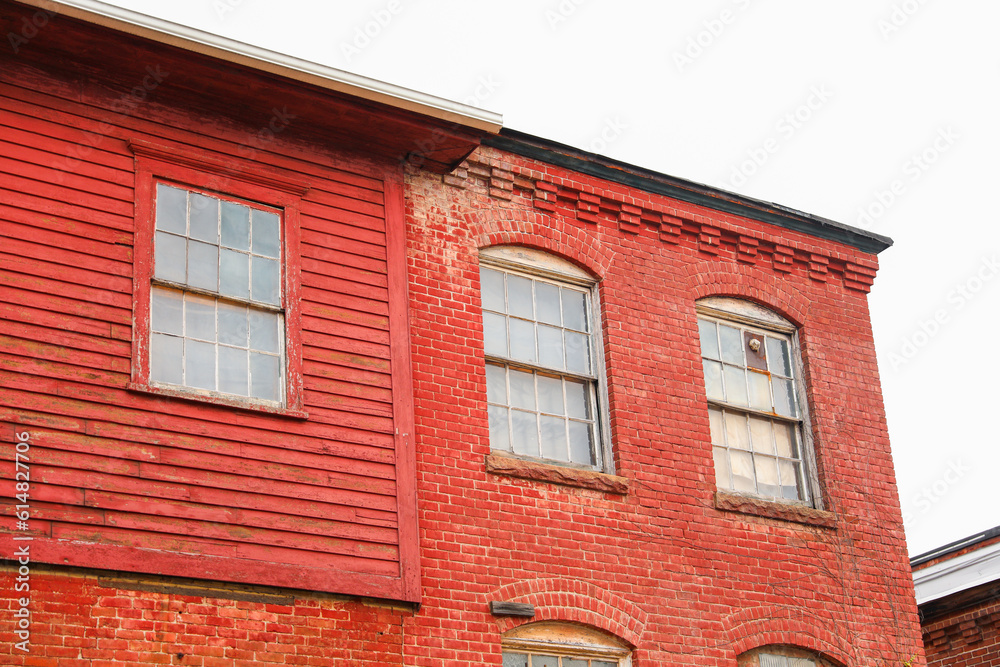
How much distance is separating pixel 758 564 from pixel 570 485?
217 cm

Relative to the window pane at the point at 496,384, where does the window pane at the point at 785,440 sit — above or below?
below

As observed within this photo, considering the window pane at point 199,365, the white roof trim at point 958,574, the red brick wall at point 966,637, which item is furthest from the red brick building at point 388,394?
the red brick wall at point 966,637

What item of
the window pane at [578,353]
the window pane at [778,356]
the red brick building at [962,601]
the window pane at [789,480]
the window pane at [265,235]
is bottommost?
the red brick building at [962,601]

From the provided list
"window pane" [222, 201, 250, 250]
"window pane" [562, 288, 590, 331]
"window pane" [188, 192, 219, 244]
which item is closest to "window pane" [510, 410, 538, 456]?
"window pane" [562, 288, 590, 331]

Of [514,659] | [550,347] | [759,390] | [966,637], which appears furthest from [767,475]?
[966,637]

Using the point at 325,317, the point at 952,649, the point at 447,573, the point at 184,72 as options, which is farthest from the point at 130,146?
the point at 952,649

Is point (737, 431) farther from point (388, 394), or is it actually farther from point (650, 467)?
point (388, 394)

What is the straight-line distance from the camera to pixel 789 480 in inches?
498

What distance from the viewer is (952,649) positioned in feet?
52.9

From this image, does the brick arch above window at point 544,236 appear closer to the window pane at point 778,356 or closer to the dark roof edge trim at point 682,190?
the dark roof edge trim at point 682,190

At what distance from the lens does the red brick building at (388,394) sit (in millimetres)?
8812

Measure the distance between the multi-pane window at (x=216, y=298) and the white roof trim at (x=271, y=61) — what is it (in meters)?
1.17

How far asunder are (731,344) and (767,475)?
1430 mm

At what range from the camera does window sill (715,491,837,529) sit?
11789mm
